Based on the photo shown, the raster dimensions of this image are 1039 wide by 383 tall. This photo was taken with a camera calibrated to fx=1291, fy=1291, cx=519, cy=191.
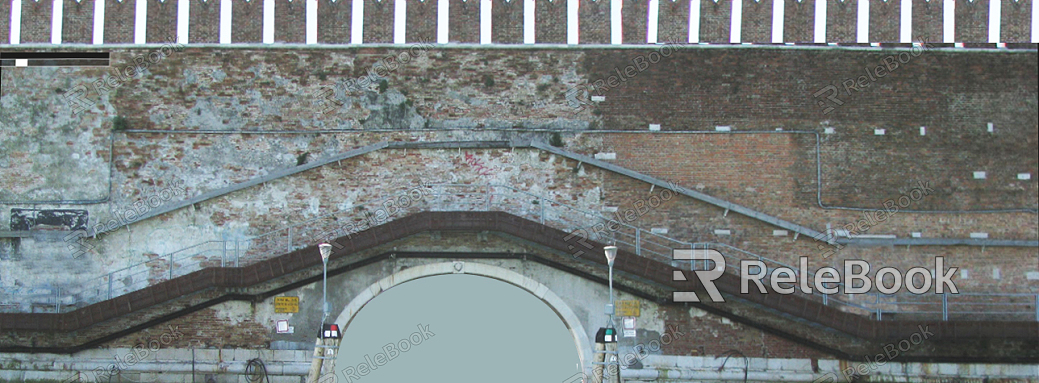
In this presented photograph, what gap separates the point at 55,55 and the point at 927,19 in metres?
15.3

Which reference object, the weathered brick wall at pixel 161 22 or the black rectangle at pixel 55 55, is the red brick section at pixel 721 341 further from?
the black rectangle at pixel 55 55

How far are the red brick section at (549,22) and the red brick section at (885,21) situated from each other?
546cm

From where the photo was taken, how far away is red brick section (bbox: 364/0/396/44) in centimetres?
2266

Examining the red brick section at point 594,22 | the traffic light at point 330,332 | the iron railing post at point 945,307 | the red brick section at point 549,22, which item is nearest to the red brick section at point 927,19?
the iron railing post at point 945,307

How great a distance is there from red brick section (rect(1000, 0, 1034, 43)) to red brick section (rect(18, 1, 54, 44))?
16.9 m

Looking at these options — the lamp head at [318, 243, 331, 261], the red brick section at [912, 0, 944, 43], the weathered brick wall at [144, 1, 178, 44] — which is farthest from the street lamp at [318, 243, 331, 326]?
the red brick section at [912, 0, 944, 43]

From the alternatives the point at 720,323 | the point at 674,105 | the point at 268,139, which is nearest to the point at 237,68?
the point at 268,139

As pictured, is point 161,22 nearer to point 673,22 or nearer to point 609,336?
point 673,22

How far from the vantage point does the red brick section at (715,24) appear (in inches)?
896

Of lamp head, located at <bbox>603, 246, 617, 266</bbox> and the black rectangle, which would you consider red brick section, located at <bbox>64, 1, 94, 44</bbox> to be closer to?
the black rectangle

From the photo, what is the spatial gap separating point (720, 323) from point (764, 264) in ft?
5.07

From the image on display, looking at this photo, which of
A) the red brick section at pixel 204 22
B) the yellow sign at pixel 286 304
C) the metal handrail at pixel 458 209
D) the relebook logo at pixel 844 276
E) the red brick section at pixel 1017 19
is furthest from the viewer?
the red brick section at pixel 1017 19

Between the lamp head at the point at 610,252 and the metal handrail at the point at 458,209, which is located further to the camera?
the metal handrail at the point at 458,209

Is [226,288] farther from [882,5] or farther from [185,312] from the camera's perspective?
[882,5]
